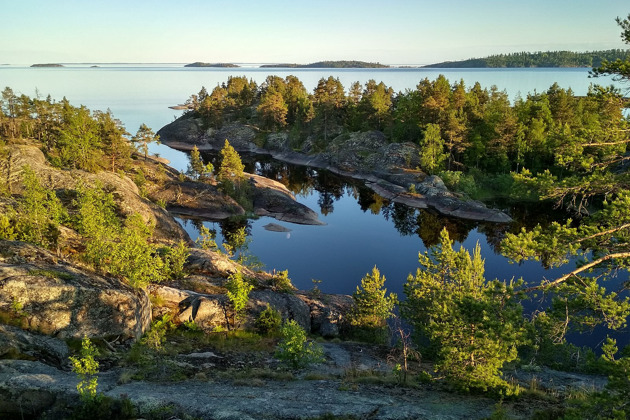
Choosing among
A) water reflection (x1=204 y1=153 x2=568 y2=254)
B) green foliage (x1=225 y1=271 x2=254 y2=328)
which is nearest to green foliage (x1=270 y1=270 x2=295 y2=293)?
green foliage (x1=225 y1=271 x2=254 y2=328)

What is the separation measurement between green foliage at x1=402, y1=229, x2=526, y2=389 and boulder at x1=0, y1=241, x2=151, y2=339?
60.1 feet

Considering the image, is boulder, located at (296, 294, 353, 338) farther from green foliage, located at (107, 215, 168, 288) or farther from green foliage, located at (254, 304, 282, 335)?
green foliage, located at (107, 215, 168, 288)

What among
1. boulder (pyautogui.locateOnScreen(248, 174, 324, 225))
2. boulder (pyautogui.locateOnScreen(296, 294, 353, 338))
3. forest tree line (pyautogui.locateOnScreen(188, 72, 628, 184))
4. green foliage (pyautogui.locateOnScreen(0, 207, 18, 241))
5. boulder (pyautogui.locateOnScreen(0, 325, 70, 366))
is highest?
forest tree line (pyautogui.locateOnScreen(188, 72, 628, 184))

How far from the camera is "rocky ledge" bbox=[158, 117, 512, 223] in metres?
76.8

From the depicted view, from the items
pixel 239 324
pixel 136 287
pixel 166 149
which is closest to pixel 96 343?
pixel 136 287

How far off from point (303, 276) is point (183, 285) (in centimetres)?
2208

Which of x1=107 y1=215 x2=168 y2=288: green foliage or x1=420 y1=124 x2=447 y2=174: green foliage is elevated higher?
x1=420 y1=124 x2=447 y2=174: green foliage

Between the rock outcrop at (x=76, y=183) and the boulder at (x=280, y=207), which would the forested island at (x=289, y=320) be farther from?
the boulder at (x=280, y=207)

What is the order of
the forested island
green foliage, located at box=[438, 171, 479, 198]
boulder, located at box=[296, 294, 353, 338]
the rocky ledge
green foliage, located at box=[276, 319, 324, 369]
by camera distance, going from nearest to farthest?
the forested island < green foliage, located at box=[276, 319, 324, 369] < boulder, located at box=[296, 294, 353, 338] < the rocky ledge < green foliage, located at box=[438, 171, 479, 198]

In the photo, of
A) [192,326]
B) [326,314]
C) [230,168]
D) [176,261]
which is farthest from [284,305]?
[230,168]

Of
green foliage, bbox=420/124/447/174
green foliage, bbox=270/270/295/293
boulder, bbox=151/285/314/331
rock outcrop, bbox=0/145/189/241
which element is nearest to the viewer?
boulder, bbox=151/285/314/331

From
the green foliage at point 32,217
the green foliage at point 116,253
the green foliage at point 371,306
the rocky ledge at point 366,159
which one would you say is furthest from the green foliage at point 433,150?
the green foliage at point 32,217

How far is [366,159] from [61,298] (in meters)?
86.3

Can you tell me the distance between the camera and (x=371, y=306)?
3425 cm
